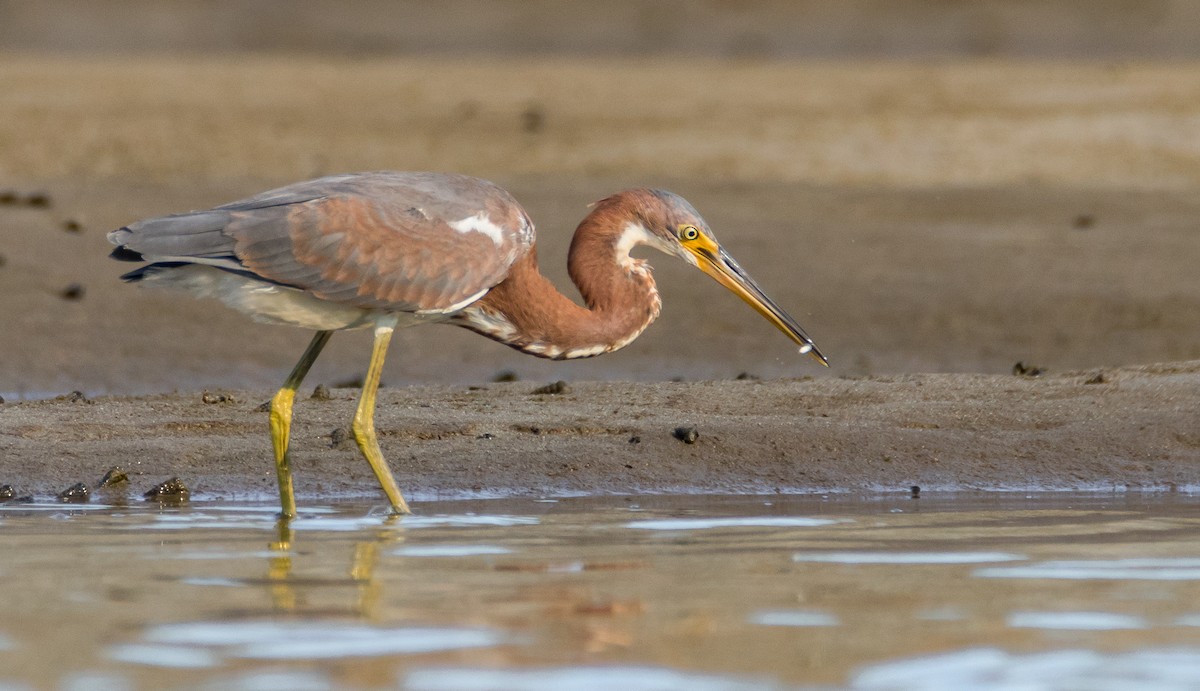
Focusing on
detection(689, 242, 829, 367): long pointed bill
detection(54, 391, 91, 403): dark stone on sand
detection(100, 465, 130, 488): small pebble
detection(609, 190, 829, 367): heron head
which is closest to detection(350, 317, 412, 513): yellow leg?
detection(100, 465, 130, 488): small pebble

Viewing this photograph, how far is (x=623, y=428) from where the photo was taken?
8398 millimetres

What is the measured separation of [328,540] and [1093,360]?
6.49m

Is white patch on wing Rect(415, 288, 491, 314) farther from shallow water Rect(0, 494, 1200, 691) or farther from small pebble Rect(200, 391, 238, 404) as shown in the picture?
small pebble Rect(200, 391, 238, 404)

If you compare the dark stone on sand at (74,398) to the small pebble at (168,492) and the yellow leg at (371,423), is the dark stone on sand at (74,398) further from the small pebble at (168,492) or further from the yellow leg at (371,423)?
the yellow leg at (371,423)

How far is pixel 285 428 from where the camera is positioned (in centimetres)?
738

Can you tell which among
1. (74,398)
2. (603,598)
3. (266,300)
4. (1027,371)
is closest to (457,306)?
(266,300)

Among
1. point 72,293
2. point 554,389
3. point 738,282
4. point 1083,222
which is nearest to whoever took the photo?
point 738,282

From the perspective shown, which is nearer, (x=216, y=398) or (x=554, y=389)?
(x=216, y=398)

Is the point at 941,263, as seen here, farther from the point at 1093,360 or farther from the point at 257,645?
the point at 257,645

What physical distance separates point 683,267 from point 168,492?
6054mm

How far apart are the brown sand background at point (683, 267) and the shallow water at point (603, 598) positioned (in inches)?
36.9

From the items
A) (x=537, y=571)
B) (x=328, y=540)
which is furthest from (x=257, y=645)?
(x=328, y=540)

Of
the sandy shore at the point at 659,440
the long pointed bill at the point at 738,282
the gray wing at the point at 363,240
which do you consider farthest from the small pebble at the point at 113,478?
the long pointed bill at the point at 738,282

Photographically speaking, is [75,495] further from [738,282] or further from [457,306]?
[738,282]
